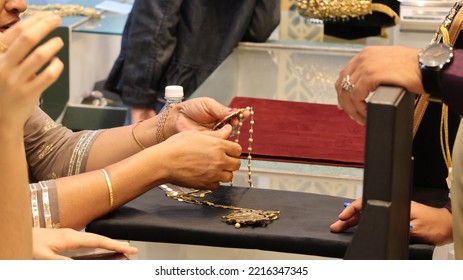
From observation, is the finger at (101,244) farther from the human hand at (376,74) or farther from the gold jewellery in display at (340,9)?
the gold jewellery in display at (340,9)

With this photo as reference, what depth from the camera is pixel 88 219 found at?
5.06ft

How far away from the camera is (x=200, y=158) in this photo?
1.63 meters

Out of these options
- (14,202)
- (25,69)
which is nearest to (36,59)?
(25,69)

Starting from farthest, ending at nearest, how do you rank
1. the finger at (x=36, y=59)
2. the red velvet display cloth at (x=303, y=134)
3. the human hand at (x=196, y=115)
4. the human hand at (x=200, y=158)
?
1. the red velvet display cloth at (x=303, y=134)
2. the human hand at (x=196, y=115)
3. the human hand at (x=200, y=158)
4. the finger at (x=36, y=59)

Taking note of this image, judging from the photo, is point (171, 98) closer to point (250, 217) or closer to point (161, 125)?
point (161, 125)

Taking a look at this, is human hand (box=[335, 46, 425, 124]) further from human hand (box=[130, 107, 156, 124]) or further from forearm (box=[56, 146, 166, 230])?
human hand (box=[130, 107, 156, 124])

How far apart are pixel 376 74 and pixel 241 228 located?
41cm

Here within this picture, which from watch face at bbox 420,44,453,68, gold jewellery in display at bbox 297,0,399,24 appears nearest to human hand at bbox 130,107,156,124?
A: gold jewellery in display at bbox 297,0,399,24

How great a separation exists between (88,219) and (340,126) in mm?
909

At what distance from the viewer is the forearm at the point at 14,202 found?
3.38 ft

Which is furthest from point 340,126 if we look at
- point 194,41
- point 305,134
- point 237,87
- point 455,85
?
point 455,85

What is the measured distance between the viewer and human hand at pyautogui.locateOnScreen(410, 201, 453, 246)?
1464 mm

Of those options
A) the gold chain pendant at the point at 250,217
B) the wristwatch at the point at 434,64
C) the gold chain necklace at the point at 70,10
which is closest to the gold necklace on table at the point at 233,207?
the gold chain pendant at the point at 250,217

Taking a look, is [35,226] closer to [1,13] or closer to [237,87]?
[1,13]
